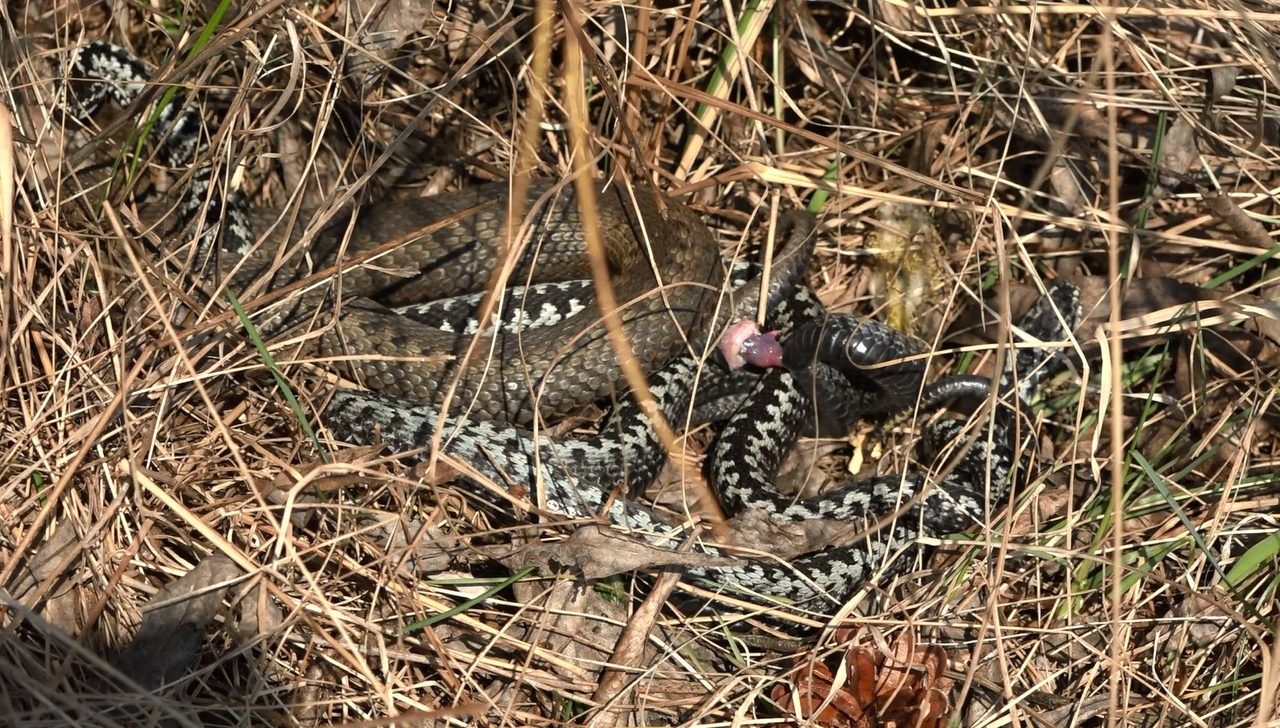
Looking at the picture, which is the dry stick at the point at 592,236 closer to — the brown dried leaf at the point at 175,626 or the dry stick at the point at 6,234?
the brown dried leaf at the point at 175,626

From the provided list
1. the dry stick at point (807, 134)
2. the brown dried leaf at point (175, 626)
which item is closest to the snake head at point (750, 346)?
the dry stick at point (807, 134)

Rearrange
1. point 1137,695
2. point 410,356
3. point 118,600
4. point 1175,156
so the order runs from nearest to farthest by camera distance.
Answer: point 118,600
point 1137,695
point 410,356
point 1175,156

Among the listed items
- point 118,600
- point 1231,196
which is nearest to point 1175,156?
point 1231,196

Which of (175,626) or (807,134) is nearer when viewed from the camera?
(175,626)

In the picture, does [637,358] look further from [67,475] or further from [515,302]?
[67,475]

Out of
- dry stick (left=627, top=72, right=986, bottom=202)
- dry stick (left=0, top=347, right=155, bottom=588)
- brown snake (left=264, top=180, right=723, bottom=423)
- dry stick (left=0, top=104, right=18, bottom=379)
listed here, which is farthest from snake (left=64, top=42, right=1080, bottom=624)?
dry stick (left=0, top=347, right=155, bottom=588)

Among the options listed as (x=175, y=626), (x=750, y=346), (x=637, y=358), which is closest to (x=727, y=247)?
(x=750, y=346)

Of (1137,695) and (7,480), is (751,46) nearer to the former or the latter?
(1137,695)
